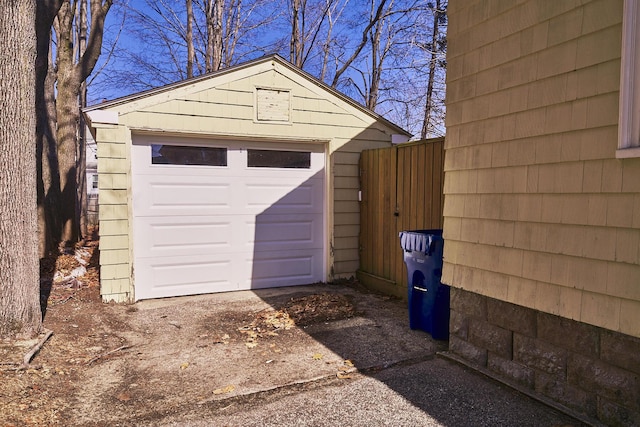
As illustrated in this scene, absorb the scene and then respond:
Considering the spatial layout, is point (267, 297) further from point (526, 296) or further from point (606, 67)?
point (606, 67)

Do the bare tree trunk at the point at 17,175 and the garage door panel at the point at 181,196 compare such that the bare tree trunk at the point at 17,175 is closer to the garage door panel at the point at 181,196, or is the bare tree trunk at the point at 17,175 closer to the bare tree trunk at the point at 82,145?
the garage door panel at the point at 181,196

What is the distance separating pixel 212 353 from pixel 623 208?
3.22m

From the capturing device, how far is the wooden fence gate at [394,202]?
495cm

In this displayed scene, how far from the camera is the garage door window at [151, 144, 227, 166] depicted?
5629 mm

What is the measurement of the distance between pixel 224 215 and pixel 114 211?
137 centimetres

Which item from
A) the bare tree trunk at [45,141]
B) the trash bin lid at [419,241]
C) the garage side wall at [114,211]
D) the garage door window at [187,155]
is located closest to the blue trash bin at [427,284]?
the trash bin lid at [419,241]

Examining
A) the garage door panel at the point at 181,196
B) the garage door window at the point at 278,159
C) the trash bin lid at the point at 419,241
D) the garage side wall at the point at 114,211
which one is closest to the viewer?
the trash bin lid at the point at 419,241

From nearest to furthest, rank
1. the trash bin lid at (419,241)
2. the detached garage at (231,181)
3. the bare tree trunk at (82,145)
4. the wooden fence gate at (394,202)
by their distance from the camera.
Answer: the trash bin lid at (419,241)
the wooden fence gate at (394,202)
the detached garage at (231,181)
the bare tree trunk at (82,145)

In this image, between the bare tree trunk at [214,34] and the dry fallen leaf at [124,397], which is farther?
the bare tree trunk at [214,34]

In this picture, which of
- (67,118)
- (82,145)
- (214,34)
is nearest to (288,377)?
(67,118)

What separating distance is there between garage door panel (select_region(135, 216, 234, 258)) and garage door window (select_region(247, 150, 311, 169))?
34.8 inches

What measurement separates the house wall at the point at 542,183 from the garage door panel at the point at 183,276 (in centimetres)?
338

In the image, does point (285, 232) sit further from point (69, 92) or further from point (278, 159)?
point (69, 92)

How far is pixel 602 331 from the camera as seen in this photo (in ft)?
8.18
